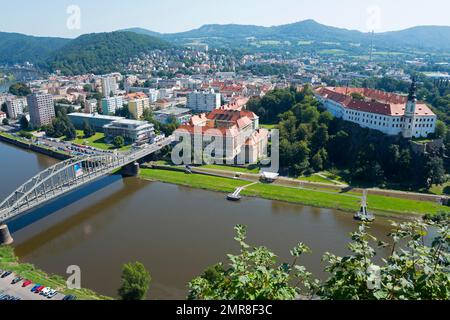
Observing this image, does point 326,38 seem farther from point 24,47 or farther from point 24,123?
point 24,123

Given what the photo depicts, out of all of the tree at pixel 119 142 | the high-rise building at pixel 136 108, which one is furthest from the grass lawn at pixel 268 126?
the high-rise building at pixel 136 108

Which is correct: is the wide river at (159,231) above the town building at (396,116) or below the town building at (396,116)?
below

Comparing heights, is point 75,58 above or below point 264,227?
above

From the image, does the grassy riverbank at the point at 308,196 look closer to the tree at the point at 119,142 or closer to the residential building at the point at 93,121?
the tree at the point at 119,142

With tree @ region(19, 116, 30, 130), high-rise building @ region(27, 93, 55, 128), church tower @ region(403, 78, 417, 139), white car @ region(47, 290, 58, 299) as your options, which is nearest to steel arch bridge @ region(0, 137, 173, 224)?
white car @ region(47, 290, 58, 299)

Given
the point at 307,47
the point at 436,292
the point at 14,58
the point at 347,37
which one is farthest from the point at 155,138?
the point at 347,37

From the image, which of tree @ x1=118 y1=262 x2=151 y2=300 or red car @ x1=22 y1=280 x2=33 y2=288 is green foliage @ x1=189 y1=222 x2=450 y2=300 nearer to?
tree @ x1=118 y1=262 x2=151 y2=300
